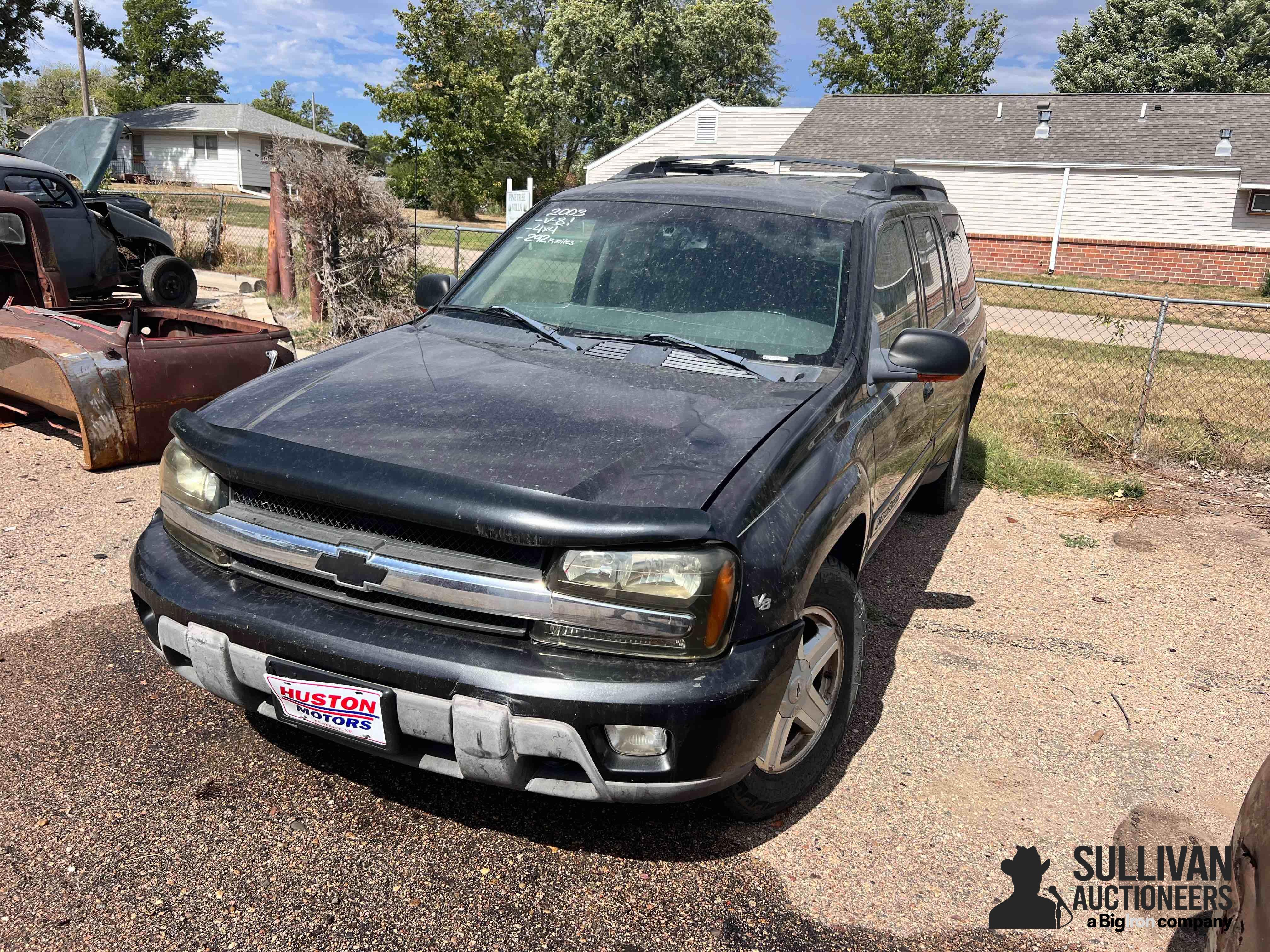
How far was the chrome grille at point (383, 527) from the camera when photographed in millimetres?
2318

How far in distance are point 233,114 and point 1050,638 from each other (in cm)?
5331

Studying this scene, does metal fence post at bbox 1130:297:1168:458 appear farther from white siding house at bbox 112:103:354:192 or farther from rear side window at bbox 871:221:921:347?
white siding house at bbox 112:103:354:192

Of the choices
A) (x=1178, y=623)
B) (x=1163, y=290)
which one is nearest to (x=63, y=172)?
(x=1178, y=623)

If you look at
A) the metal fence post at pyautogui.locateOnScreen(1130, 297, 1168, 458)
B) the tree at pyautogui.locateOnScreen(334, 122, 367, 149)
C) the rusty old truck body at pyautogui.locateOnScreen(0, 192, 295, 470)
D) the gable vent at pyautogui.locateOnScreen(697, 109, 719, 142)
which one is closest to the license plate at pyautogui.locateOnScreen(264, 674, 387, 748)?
the rusty old truck body at pyautogui.locateOnScreen(0, 192, 295, 470)

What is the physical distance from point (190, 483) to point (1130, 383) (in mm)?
10264

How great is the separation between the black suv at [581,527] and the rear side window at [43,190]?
8.30 metres

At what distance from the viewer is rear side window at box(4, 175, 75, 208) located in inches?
377

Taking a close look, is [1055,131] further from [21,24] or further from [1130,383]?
[21,24]

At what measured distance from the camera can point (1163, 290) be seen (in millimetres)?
23297

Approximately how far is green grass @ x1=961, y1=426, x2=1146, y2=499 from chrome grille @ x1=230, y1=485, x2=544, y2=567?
5.06 metres

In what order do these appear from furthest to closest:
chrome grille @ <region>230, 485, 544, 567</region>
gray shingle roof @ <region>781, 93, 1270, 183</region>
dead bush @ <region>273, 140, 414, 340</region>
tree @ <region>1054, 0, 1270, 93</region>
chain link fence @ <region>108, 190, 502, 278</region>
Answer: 1. tree @ <region>1054, 0, 1270, 93</region>
2. gray shingle roof @ <region>781, 93, 1270, 183</region>
3. chain link fence @ <region>108, 190, 502, 278</region>
4. dead bush @ <region>273, 140, 414, 340</region>
5. chrome grille @ <region>230, 485, 544, 567</region>

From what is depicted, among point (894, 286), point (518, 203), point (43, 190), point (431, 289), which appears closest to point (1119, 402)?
point (894, 286)

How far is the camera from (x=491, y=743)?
224 cm

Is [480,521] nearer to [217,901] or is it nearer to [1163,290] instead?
[217,901]
